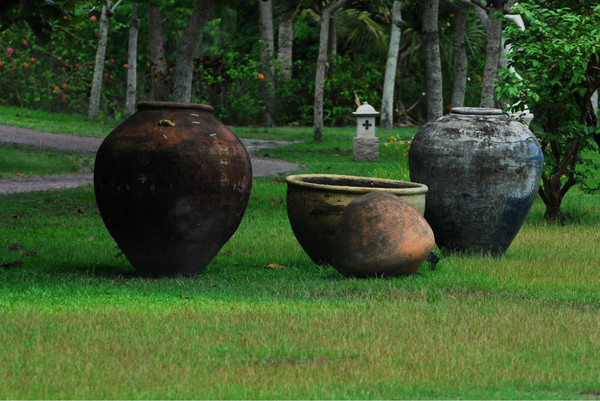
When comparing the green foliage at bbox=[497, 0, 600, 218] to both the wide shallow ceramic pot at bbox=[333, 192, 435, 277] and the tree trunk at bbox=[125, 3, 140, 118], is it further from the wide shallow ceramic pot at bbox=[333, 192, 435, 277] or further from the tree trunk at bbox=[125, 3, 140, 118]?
the tree trunk at bbox=[125, 3, 140, 118]

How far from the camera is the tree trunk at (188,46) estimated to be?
12.2m

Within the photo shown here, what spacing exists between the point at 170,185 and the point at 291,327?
1988 millimetres

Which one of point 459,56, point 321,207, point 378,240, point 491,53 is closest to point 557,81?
point 321,207

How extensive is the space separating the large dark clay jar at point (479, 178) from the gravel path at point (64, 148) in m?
7.26

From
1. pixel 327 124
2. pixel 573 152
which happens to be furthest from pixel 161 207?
pixel 327 124

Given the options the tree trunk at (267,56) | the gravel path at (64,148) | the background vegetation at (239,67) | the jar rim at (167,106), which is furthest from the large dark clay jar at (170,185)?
the tree trunk at (267,56)

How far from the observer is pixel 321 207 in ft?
26.0

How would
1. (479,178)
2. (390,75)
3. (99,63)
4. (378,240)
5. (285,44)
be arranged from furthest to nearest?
(285,44) → (390,75) → (99,63) → (479,178) → (378,240)

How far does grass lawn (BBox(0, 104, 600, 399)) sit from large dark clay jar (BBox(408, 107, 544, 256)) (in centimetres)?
26

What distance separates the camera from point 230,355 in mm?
5105

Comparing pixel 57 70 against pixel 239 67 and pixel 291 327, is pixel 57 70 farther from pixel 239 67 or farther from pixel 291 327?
pixel 291 327

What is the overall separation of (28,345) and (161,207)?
221 centimetres

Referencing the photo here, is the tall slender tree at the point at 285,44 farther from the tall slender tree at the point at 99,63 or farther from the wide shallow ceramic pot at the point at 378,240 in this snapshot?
the wide shallow ceramic pot at the point at 378,240

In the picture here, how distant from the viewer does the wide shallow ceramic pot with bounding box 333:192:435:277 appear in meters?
7.43
